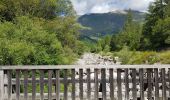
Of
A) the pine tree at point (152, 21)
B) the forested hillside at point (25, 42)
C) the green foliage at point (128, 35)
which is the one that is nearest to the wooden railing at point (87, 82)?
the forested hillside at point (25, 42)

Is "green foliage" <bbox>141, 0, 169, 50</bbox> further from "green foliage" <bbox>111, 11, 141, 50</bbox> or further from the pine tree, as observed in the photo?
"green foliage" <bbox>111, 11, 141, 50</bbox>

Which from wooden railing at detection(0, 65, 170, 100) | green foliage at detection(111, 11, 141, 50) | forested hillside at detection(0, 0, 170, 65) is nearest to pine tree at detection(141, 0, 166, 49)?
forested hillside at detection(0, 0, 170, 65)

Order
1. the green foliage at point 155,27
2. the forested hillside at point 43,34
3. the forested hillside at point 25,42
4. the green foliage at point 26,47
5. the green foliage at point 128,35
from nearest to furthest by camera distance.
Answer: the green foliage at point 26,47 → the forested hillside at point 25,42 → the forested hillside at point 43,34 → the green foliage at point 155,27 → the green foliage at point 128,35

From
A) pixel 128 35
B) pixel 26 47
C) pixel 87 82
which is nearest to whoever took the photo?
pixel 87 82

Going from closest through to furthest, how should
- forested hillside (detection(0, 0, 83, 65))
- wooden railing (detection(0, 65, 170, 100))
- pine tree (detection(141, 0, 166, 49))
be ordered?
wooden railing (detection(0, 65, 170, 100)) < forested hillside (detection(0, 0, 83, 65)) < pine tree (detection(141, 0, 166, 49))

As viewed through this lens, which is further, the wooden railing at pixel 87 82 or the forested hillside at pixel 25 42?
the forested hillside at pixel 25 42

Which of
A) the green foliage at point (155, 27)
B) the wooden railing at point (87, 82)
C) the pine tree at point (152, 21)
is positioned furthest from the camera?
the pine tree at point (152, 21)

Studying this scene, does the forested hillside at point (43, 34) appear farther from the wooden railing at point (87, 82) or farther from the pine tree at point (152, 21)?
the wooden railing at point (87, 82)

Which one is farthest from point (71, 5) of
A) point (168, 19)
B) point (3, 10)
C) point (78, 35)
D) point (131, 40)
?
point (131, 40)

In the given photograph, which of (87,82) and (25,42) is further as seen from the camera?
(25,42)

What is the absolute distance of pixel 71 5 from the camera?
A: 4209 centimetres

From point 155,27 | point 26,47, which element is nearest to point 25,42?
point 26,47

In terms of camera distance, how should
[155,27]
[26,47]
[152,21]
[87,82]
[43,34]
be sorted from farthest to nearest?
1. [152,21]
2. [155,27]
3. [43,34]
4. [26,47]
5. [87,82]

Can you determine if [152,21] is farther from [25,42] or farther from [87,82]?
[87,82]
